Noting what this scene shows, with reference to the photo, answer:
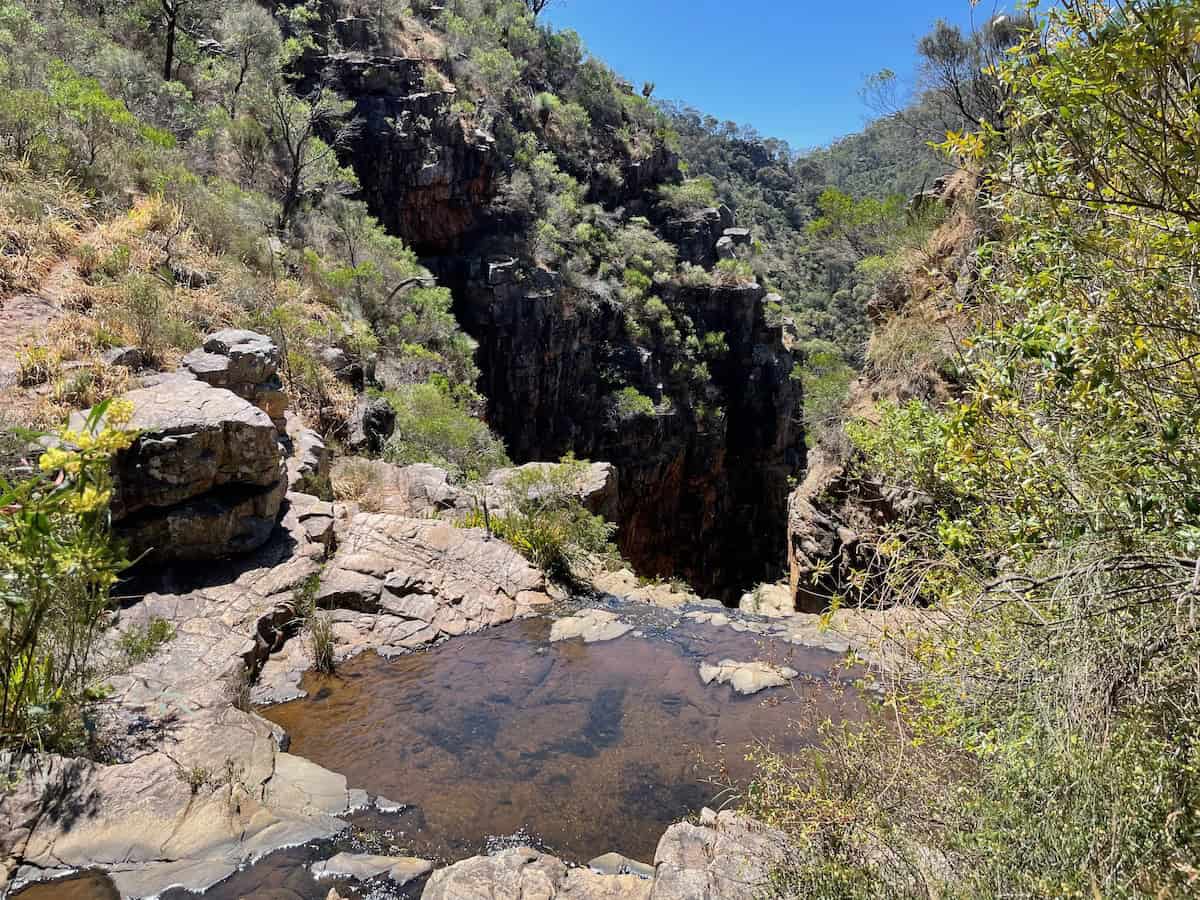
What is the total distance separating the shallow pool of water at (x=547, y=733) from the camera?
13.7 feet

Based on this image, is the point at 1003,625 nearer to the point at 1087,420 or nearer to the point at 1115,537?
the point at 1115,537

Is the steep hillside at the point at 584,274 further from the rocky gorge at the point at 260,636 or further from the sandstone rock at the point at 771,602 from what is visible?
the rocky gorge at the point at 260,636

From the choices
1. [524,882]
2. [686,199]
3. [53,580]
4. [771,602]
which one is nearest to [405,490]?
[53,580]

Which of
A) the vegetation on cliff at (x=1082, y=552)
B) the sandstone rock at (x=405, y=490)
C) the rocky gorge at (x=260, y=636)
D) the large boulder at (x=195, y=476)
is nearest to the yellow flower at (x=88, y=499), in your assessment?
the rocky gorge at (x=260, y=636)

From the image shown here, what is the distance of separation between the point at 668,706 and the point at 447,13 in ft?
105

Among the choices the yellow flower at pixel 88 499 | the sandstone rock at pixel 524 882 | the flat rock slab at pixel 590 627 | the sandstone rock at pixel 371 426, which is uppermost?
the sandstone rock at pixel 371 426

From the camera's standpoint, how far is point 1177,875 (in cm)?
184

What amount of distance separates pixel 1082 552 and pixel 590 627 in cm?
552

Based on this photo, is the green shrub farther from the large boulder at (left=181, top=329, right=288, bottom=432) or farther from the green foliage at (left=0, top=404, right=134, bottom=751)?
the green foliage at (left=0, top=404, right=134, bottom=751)

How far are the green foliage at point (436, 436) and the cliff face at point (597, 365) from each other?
8.36 metres

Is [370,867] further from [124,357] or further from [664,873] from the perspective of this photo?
[124,357]

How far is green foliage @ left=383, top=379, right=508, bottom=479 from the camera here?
12.0m

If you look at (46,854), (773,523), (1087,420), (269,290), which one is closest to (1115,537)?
(1087,420)

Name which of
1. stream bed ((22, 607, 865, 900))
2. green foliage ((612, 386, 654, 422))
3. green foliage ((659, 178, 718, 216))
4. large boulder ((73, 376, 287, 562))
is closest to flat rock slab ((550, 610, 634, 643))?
stream bed ((22, 607, 865, 900))
